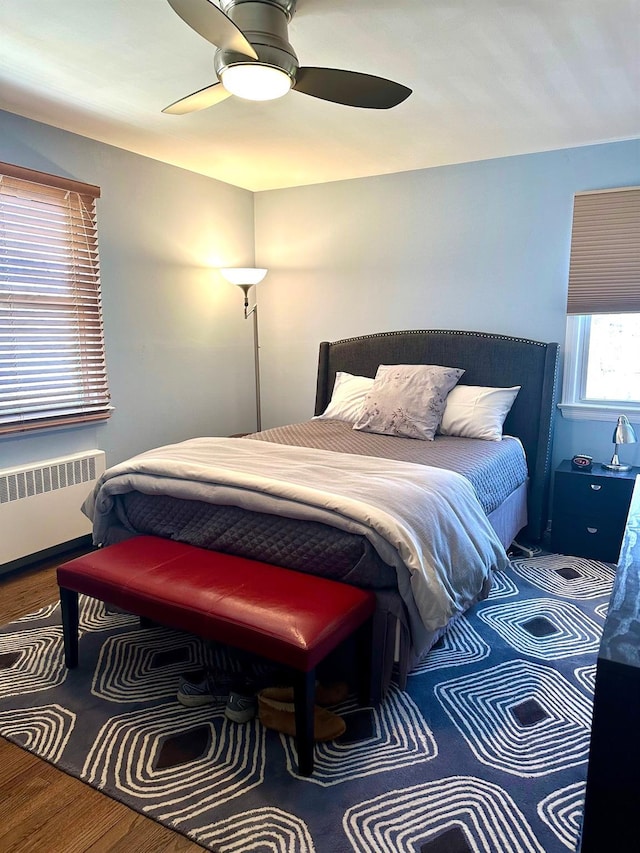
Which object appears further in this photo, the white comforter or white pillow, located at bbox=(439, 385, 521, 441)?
white pillow, located at bbox=(439, 385, 521, 441)

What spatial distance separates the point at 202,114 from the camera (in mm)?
2900

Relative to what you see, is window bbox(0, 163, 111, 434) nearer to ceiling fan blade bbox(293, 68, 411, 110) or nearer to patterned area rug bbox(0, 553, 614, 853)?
patterned area rug bbox(0, 553, 614, 853)

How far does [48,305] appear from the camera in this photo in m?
3.17

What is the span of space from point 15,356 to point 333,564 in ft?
6.94

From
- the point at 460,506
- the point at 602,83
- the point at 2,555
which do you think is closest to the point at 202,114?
the point at 602,83

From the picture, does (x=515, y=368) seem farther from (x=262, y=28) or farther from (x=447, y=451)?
(x=262, y=28)

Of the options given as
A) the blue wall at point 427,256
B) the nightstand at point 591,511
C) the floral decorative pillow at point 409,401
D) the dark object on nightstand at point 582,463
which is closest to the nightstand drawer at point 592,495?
the nightstand at point 591,511

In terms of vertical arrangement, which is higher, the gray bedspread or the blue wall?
the blue wall

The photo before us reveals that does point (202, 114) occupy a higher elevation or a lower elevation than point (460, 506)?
higher

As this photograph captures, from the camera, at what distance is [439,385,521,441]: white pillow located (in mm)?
3355

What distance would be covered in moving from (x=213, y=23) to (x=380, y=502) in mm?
1577

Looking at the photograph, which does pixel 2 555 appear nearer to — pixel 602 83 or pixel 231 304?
pixel 231 304

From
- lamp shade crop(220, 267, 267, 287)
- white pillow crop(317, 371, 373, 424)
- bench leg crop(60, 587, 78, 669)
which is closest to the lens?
bench leg crop(60, 587, 78, 669)

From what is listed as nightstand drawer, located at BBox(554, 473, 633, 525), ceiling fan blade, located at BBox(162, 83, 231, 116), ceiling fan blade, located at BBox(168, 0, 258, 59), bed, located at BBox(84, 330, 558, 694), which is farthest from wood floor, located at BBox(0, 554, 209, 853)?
nightstand drawer, located at BBox(554, 473, 633, 525)
